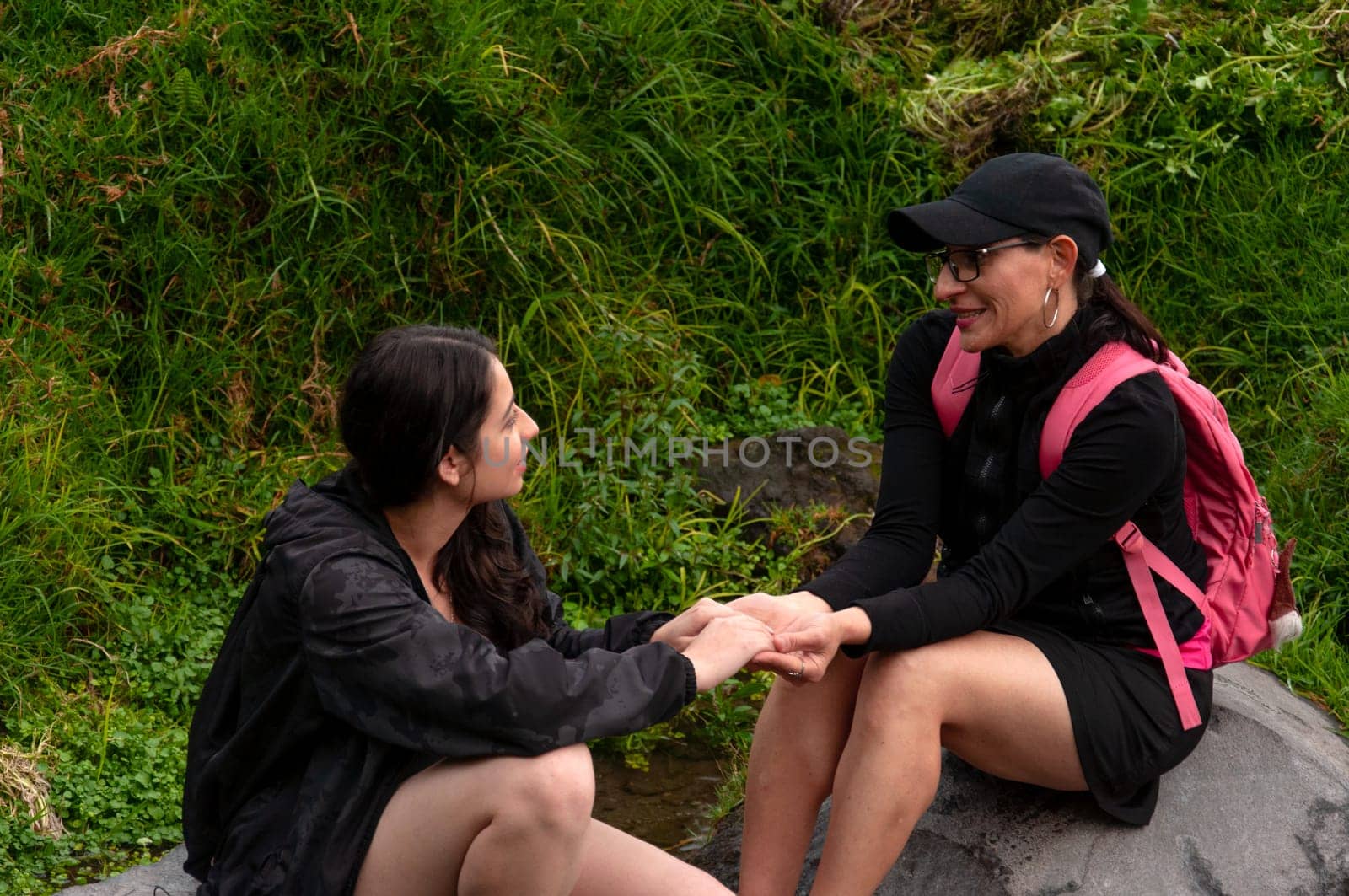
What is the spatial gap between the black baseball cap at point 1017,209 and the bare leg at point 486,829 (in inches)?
48.4

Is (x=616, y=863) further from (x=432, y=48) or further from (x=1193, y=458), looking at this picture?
(x=432, y=48)

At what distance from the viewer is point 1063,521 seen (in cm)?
275

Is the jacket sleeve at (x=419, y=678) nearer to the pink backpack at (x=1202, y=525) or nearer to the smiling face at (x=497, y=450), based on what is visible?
the smiling face at (x=497, y=450)

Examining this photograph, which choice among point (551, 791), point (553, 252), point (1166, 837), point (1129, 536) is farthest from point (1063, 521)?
point (553, 252)

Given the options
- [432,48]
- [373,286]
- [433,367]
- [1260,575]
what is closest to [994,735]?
[1260,575]

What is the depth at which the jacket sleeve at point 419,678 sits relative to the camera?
2258mm

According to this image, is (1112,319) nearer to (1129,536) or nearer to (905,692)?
(1129,536)

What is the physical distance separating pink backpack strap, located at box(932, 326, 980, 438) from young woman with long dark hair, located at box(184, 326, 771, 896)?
84cm

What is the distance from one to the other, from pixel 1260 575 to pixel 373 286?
10.0ft

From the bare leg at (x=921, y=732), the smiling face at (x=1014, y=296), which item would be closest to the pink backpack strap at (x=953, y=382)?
the smiling face at (x=1014, y=296)

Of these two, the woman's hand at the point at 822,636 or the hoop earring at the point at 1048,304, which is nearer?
the woman's hand at the point at 822,636

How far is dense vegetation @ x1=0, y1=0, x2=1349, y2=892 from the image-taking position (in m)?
4.11

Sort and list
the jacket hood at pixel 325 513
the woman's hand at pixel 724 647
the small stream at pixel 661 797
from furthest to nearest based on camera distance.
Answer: the small stream at pixel 661 797
the woman's hand at pixel 724 647
the jacket hood at pixel 325 513

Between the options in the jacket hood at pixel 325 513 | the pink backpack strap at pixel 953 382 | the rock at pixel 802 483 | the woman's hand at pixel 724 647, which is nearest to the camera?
the jacket hood at pixel 325 513
